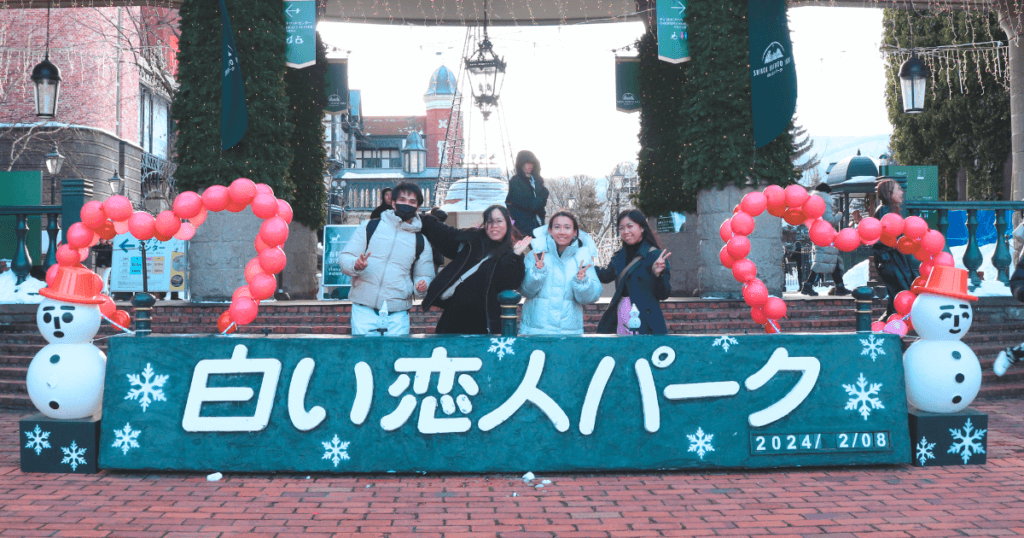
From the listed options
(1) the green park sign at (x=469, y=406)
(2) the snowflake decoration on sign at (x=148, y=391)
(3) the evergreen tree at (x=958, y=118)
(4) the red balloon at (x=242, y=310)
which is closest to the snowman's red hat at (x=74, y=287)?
(1) the green park sign at (x=469, y=406)

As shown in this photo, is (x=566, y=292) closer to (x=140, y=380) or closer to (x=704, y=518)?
(x=704, y=518)

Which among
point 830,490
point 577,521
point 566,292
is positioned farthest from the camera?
point 566,292

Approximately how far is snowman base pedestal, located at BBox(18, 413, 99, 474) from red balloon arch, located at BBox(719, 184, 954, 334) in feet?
15.8

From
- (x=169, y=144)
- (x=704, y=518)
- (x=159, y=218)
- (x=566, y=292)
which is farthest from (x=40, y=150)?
(x=704, y=518)

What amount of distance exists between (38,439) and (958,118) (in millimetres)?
26937

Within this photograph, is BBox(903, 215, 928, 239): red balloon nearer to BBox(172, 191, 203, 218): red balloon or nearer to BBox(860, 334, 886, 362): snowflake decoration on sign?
BBox(860, 334, 886, 362): snowflake decoration on sign

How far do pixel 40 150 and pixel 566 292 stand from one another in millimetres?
27336

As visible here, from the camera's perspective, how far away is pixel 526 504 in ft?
13.9

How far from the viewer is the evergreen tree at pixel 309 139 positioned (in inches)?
512

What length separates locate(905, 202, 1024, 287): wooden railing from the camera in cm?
864

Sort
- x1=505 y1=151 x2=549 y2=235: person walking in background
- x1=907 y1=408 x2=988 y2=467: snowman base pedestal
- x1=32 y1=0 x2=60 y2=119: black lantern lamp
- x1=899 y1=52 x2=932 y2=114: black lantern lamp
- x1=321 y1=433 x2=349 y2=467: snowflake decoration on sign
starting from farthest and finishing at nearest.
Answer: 1. x1=32 y1=0 x2=60 y2=119: black lantern lamp
2. x1=899 y1=52 x2=932 y2=114: black lantern lamp
3. x1=505 y1=151 x2=549 y2=235: person walking in background
4. x1=907 y1=408 x2=988 y2=467: snowman base pedestal
5. x1=321 y1=433 x2=349 y2=467: snowflake decoration on sign

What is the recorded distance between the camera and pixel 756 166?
10.4m

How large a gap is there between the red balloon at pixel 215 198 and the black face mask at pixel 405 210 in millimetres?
1236

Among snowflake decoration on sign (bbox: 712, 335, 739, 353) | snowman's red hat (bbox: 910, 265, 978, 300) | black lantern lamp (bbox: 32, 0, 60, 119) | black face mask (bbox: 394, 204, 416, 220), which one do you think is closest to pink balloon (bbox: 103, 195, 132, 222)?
black face mask (bbox: 394, 204, 416, 220)
